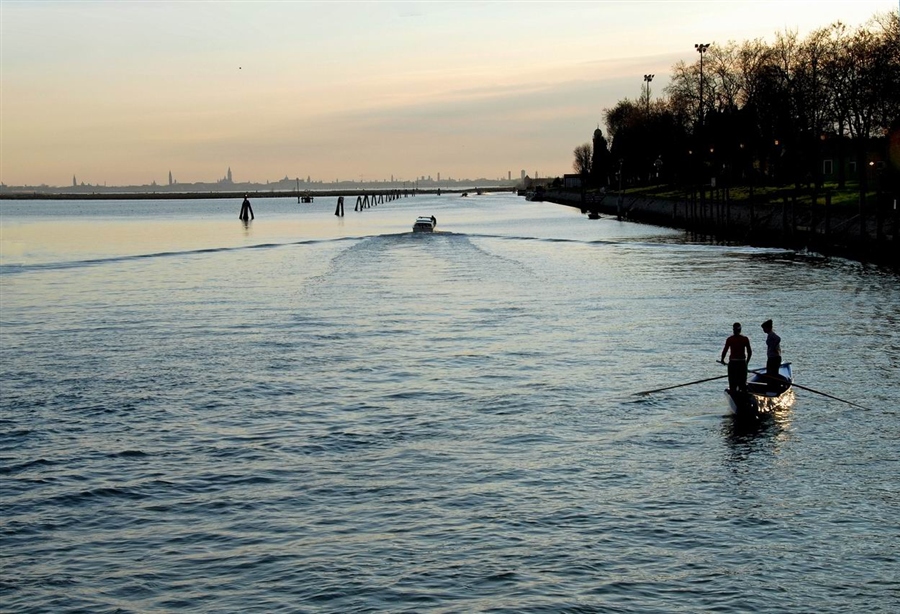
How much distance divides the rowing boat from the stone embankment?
149 ft

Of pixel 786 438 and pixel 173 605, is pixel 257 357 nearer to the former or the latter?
pixel 786 438

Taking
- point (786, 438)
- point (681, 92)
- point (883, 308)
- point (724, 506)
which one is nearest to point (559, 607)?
point (724, 506)

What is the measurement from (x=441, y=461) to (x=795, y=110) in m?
113

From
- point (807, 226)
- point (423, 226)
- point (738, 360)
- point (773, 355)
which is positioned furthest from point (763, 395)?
point (423, 226)

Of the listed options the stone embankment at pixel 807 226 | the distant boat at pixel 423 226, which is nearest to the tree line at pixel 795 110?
the stone embankment at pixel 807 226

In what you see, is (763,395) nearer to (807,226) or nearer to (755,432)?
(755,432)

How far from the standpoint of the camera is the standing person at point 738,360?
95.3 ft

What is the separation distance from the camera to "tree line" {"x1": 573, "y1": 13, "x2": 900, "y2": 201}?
10162 centimetres

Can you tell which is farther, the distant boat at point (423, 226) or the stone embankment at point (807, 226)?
the distant boat at point (423, 226)

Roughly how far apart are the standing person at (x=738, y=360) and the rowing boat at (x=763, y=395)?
233 millimetres

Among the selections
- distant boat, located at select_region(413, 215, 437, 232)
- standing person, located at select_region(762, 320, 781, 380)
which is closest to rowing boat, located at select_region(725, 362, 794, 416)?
standing person, located at select_region(762, 320, 781, 380)

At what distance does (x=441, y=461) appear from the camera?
2512 centimetres

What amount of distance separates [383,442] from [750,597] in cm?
1181

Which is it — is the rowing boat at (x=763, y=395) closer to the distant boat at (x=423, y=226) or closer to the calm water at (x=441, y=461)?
the calm water at (x=441, y=461)
